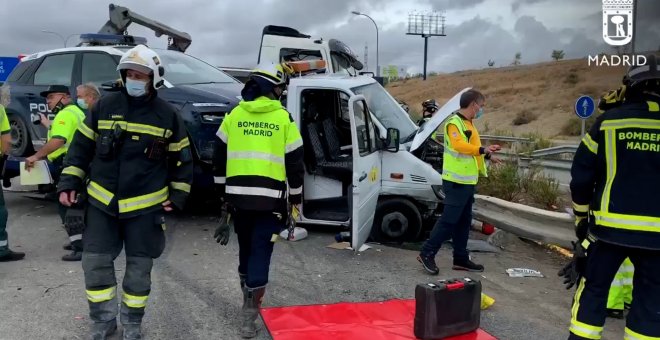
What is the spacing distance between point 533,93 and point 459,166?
48607mm

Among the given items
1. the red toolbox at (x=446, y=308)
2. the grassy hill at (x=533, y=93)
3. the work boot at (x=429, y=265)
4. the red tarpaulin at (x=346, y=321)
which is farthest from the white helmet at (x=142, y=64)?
the grassy hill at (x=533, y=93)

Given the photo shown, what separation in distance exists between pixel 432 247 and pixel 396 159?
1363mm

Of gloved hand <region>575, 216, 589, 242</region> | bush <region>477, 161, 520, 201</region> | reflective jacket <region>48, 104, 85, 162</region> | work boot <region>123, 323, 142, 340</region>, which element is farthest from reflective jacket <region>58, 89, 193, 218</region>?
bush <region>477, 161, 520, 201</region>

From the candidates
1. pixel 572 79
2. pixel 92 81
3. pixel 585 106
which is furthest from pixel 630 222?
pixel 572 79

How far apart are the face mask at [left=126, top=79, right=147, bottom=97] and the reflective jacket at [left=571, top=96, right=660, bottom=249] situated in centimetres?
270

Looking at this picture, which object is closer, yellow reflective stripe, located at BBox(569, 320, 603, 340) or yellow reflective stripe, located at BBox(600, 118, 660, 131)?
yellow reflective stripe, located at BBox(600, 118, 660, 131)

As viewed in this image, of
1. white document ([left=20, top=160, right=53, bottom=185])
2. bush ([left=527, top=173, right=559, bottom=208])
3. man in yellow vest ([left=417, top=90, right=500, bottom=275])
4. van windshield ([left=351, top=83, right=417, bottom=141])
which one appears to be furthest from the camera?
bush ([left=527, top=173, right=559, bottom=208])

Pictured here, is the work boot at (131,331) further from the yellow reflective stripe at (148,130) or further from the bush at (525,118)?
the bush at (525,118)

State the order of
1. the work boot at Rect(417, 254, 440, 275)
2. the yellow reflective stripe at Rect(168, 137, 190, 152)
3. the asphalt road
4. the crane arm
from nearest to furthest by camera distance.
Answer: the yellow reflective stripe at Rect(168, 137, 190, 152) → the asphalt road → the work boot at Rect(417, 254, 440, 275) → the crane arm

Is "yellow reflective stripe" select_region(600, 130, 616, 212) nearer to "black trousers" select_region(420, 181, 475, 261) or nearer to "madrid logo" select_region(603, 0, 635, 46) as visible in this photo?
"black trousers" select_region(420, 181, 475, 261)

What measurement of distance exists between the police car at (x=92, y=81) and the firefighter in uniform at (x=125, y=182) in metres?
2.86

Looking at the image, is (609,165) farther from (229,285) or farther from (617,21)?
(617,21)

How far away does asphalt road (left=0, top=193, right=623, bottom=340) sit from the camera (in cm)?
413

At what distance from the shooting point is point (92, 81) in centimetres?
721
